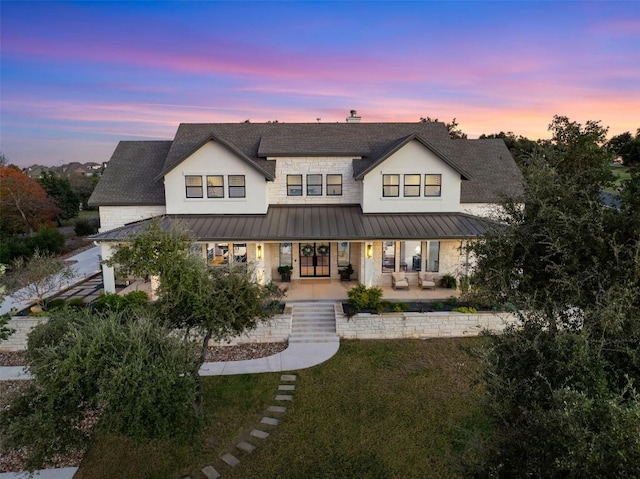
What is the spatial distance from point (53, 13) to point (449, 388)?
80.7ft

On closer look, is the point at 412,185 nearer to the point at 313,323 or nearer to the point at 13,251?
the point at 313,323

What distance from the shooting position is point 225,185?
2184 cm

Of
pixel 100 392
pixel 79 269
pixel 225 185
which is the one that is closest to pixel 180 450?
pixel 100 392

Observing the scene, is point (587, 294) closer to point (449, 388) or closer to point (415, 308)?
point (449, 388)

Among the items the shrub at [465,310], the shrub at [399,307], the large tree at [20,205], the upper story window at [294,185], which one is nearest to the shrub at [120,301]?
the upper story window at [294,185]

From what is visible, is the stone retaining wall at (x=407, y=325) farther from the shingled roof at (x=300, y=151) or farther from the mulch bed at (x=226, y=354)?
the shingled roof at (x=300, y=151)

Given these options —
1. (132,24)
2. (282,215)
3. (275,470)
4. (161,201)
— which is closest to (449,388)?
(275,470)

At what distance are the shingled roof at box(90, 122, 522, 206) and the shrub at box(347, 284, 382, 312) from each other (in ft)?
23.8

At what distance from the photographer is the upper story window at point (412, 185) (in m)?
22.2

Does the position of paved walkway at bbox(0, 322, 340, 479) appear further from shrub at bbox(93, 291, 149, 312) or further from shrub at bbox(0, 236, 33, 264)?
shrub at bbox(0, 236, 33, 264)

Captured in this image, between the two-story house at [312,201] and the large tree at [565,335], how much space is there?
1259 centimetres

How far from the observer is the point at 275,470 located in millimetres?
9344

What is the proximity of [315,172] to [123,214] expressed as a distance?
12.2 metres


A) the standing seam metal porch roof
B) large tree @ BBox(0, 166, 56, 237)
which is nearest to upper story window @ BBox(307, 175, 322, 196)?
the standing seam metal porch roof
